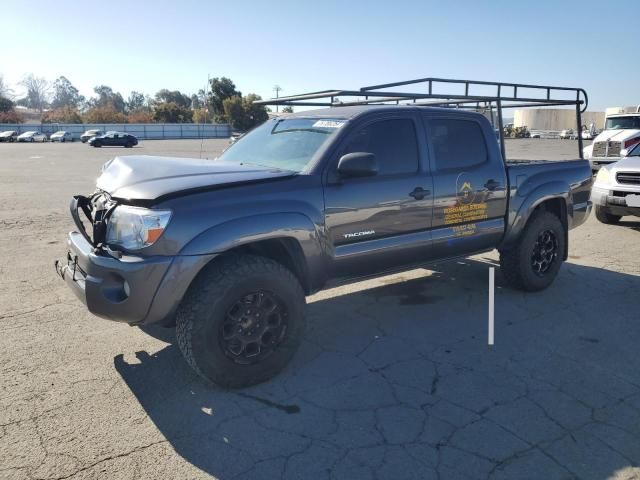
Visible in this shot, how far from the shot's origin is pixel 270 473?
2.66 meters

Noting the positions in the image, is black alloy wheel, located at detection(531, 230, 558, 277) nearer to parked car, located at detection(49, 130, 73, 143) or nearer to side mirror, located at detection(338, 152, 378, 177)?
side mirror, located at detection(338, 152, 378, 177)

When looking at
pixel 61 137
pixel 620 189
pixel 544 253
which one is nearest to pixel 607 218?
pixel 620 189

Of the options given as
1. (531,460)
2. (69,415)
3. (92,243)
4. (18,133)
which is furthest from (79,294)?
(18,133)

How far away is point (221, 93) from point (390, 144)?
76.0 m

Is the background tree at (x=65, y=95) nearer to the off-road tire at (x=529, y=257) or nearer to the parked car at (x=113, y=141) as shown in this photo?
the parked car at (x=113, y=141)

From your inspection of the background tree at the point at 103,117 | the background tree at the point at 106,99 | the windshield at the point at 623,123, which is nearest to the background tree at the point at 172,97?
the background tree at the point at 106,99

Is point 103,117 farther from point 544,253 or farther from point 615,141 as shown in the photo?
point 544,253

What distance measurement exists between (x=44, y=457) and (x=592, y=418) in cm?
325

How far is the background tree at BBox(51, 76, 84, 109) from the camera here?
495ft

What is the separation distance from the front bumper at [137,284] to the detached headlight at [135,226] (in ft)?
0.33

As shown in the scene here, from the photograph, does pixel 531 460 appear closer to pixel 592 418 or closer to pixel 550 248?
pixel 592 418

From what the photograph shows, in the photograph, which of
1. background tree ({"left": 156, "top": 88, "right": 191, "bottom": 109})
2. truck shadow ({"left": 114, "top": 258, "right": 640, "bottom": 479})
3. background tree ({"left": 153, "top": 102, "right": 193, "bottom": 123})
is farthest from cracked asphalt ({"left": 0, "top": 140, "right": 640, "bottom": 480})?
background tree ({"left": 156, "top": 88, "right": 191, "bottom": 109})

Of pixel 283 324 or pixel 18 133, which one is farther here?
pixel 18 133

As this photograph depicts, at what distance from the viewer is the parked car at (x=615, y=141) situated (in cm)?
1555
